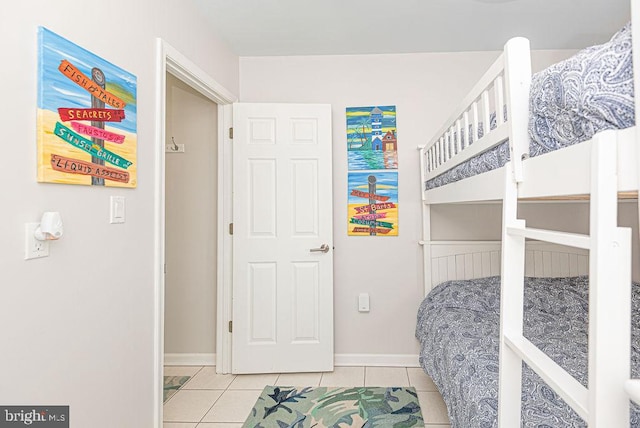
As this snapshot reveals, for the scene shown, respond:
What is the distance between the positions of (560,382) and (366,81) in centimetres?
270

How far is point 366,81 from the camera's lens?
3143mm

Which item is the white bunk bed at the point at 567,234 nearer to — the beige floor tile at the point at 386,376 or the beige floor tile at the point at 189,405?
the beige floor tile at the point at 386,376

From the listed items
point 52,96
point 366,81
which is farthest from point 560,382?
point 366,81

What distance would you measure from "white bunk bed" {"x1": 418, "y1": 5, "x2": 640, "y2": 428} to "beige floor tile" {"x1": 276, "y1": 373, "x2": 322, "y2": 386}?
1.70 m

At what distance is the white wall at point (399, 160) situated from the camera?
3.10 meters

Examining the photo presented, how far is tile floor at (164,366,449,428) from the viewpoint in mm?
2277

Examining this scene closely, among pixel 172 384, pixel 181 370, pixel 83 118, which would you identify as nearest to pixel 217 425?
pixel 172 384

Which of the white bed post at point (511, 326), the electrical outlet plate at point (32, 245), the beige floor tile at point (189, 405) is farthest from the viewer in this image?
the beige floor tile at point (189, 405)

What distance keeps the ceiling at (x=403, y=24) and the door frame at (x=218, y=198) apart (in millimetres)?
433

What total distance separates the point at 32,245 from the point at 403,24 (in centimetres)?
242

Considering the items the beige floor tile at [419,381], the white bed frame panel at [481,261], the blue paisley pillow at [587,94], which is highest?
the blue paisley pillow at [587,94]

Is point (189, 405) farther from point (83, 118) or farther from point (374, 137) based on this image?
point (374, 137)

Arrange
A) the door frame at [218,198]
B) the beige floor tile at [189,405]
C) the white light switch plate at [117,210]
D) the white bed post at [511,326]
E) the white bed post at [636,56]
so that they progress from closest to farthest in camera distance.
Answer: the white bed post at [636,56], the white bed post at [511,326], the white light switch plate at [117,210], the door frame at [218,198], the beige floor tile at [189,405]

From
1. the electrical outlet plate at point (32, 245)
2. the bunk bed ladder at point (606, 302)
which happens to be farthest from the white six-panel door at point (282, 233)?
the bunk bed ladder at point (606, 302)
